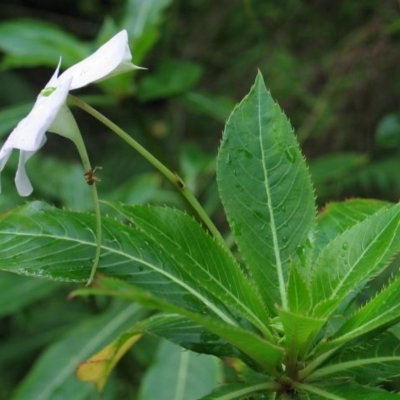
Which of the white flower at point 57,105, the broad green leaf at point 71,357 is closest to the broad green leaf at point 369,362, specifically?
the white flower at point 57,105

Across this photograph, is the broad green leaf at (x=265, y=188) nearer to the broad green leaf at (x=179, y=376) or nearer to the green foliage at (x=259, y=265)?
the green foliage at (x=259, y=265)

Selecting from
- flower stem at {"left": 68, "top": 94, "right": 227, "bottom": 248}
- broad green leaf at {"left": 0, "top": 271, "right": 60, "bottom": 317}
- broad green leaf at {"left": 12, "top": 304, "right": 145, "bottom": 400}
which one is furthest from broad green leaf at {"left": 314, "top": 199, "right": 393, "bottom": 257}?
broad green leaf at {"left": 0, "top": 271, "right": 60, "bottom": 317}

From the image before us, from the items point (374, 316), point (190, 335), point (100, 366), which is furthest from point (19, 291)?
point (374, 316)

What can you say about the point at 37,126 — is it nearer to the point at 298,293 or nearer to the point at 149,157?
the point at 149,157

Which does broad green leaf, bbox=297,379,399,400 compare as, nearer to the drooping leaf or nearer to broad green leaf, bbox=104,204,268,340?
broad green leaf, bbox=104,204,268,340

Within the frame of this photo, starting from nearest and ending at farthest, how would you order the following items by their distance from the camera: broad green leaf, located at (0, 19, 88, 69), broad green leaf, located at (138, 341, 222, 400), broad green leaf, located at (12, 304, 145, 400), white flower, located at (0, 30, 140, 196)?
white flower, located at (0, 30, 140, 196) < broad green leaf, located at (138, 341, 222, 400) < broad green leaf, located at (12, 304, 145, 400) < broad green leaf, located at (0, 19, 88, 69)

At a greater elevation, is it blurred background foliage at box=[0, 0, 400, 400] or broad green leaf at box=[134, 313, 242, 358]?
blurred background foliage at box=[0, 0, 400, 400]

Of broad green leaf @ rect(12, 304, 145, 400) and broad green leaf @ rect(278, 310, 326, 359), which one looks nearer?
broad green leaf @ rect(278, 310, 326, 359)

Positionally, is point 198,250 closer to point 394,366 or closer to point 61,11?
point 394,366
